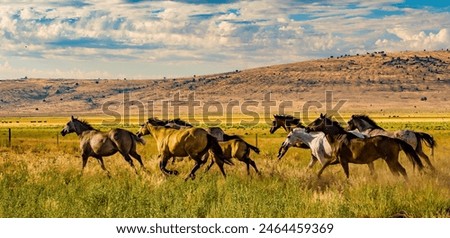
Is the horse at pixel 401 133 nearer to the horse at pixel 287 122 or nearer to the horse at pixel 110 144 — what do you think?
the horse at pixel 287 122

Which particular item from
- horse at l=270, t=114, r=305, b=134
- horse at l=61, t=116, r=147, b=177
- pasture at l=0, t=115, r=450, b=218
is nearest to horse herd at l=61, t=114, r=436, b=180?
horse at l=61, t=116, r=147, b=177

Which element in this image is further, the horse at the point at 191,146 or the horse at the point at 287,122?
the horse at the point at 287,122

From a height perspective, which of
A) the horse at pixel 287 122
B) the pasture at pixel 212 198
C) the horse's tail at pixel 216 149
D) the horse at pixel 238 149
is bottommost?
the pasture at pixel 212 198

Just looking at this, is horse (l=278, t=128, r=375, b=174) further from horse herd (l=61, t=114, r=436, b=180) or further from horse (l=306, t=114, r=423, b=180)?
horse (l=306, t=114, r=423, b=180)

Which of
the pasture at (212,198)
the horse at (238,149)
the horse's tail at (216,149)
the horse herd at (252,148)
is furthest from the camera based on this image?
the horse at (238,149)

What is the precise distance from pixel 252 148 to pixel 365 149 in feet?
13.4

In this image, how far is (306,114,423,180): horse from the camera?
1426 cm

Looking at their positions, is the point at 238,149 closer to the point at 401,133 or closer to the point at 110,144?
the point at 110,144

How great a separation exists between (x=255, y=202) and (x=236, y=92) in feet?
591

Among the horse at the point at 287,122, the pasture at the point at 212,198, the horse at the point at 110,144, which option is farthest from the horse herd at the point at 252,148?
the horse at the point at 287,122

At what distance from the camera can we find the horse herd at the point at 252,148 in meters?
14.4

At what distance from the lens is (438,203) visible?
11.1 m
